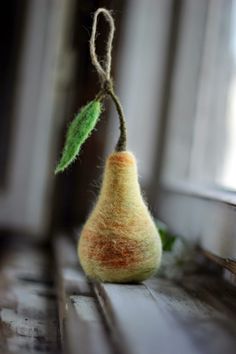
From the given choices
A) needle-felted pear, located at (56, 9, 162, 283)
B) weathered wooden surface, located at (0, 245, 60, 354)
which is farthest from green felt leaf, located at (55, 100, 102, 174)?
weathered wooden surface, located at (0, 245, 60, 354)

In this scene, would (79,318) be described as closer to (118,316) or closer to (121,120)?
(118,316)

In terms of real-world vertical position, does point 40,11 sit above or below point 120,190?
above

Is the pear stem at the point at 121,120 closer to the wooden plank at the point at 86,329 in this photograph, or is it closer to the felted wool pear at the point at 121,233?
the felted wool pear at the point at 121,233

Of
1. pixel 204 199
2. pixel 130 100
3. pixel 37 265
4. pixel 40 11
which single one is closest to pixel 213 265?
pixel 204 199

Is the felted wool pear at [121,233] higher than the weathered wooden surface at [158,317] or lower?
higher

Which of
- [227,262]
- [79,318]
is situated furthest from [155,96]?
[79,318]

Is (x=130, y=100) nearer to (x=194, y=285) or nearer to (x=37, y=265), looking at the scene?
(x=37, y=265)

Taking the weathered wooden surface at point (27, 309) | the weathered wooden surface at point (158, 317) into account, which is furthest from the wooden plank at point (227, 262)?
the weathered wooden surface at point (27, 309)
